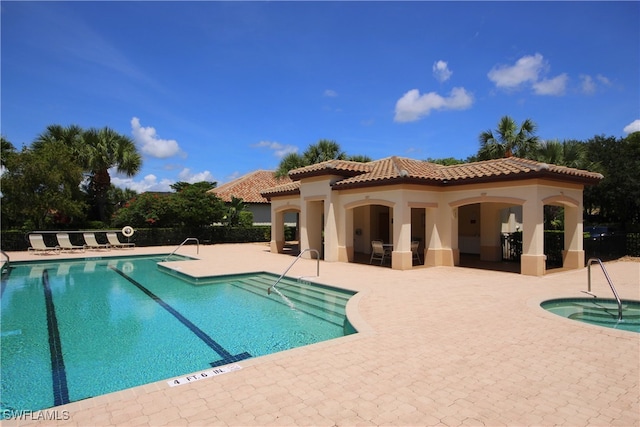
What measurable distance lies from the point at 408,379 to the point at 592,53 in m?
17.7

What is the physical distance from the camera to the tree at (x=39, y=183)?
898 inches

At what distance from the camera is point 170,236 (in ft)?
98.8

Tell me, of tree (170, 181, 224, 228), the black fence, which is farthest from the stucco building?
tree (170, 181, 224, 228)

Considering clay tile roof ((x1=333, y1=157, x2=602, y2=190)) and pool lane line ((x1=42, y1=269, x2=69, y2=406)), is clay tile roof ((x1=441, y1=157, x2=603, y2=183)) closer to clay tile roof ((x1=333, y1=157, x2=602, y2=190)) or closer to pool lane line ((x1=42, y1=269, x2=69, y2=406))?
clay tile roof ((x1=333, y1=157, x2=602, y2=190))

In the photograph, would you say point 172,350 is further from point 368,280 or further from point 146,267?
point 146,267

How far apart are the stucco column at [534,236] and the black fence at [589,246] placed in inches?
184

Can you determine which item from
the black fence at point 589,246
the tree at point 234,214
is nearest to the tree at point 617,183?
the black fence at point 589,246

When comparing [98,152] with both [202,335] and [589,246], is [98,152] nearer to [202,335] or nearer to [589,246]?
[202,335]

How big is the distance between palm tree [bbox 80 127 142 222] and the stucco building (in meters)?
16.1

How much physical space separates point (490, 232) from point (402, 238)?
234 inches

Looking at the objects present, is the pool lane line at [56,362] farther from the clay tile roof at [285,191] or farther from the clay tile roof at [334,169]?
the clay tile roof at [285,191]

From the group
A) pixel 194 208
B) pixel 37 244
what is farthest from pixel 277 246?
pixel 37 244

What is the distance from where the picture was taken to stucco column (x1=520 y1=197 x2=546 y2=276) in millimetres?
13859

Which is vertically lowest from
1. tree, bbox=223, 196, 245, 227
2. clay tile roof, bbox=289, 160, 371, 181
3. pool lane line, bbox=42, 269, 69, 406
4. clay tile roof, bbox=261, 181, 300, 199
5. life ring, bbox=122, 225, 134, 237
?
pool lane line, bbox=42, 269, 69, 406
